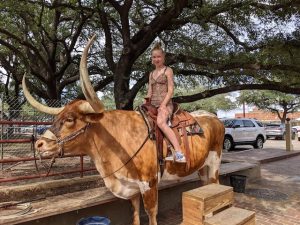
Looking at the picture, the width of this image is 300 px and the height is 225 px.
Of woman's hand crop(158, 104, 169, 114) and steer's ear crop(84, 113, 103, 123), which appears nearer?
steer's ear crop(84, 113, 103, 123)

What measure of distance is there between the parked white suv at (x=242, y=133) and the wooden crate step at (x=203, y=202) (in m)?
13.3

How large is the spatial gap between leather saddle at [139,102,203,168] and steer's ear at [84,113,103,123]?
740 mm

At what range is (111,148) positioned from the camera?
13.9 ft

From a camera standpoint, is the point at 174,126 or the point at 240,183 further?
the point at 240,183

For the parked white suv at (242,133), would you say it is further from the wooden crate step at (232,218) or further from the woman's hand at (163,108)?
the wooden crate step at (232,218)

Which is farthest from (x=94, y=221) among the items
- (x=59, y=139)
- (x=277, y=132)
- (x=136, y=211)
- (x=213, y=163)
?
(x=277, y=132)

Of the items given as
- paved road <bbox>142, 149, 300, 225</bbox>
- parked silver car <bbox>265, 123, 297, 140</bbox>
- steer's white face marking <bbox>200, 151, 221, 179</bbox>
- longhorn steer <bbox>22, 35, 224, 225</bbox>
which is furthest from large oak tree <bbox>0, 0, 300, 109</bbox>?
parked silver car <bbox>265, 123, 297, 140</bbox>

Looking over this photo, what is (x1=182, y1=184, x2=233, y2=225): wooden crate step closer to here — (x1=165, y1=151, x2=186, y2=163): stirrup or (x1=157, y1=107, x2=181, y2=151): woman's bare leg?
(x1=165, y1=151, x2=186, y2=163): stirrup

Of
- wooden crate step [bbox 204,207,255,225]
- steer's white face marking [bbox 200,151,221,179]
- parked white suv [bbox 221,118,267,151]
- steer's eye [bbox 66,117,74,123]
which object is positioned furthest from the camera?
parked white suv [bbox 221,118,267,151]

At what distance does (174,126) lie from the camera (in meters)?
4.70

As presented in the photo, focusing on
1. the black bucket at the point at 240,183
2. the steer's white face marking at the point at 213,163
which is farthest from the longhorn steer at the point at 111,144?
the black bucket at the point at 240,183

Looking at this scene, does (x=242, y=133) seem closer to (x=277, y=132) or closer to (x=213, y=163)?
(x=277, y=132)

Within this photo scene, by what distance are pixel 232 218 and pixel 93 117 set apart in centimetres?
223

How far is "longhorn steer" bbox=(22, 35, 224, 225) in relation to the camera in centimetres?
393
